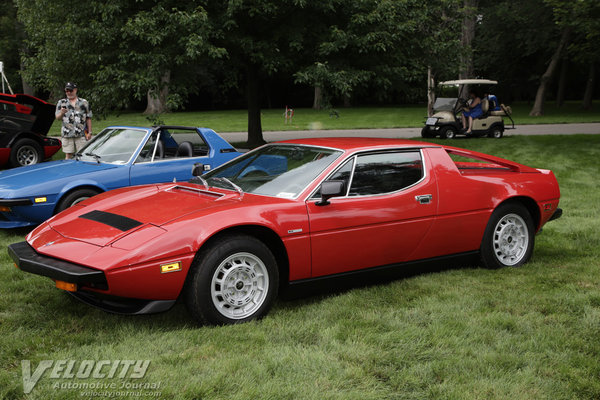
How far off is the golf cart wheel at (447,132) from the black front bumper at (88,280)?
1656 cm

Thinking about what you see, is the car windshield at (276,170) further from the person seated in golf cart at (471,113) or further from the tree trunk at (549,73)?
the tree trunk at (549,73)

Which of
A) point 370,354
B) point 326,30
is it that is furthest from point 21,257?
point 326,30

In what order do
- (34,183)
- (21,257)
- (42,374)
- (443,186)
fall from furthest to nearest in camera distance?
1. (34,183)
2. (443,186)
3. (21,257)
4. (42,374)

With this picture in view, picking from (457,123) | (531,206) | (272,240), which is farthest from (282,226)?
(457,123)

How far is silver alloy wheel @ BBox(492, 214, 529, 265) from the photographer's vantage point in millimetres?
5781

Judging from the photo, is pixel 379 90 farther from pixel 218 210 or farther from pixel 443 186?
pixel 218 210

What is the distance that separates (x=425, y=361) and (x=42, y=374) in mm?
2240

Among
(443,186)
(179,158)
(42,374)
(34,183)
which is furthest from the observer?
(179,158)

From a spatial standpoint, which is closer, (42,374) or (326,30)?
(42,374)

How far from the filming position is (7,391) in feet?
10.5

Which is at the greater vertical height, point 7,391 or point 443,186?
point 443,186

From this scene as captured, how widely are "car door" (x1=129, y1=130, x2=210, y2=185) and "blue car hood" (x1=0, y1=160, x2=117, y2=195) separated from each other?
1.18 ft

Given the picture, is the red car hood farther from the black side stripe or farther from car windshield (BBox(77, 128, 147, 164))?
car windshield (BBox(77, 128, 147, 164))

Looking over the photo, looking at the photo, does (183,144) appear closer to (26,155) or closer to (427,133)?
(26,155)
